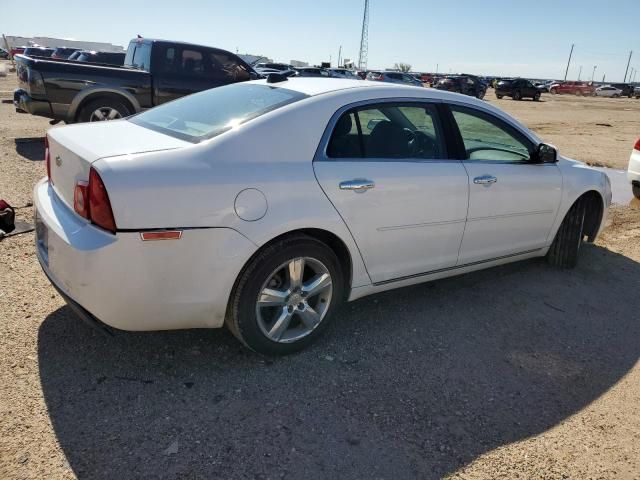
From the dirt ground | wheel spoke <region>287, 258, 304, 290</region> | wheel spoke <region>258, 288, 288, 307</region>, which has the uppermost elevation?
wheel spoke <region>287, 258, 304, 290</region>

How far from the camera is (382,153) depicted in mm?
3373

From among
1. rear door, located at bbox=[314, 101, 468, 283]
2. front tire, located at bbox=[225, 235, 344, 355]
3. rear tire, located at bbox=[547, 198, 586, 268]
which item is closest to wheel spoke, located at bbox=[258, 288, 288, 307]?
front tire, located at bbox=[225, 235, 344, 355]

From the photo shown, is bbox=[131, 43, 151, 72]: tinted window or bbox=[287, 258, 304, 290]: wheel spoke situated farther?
bbox=[131, 43, 151, 72]: tinted window

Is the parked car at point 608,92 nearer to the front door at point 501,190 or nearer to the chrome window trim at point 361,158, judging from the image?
the front door at point 501,190

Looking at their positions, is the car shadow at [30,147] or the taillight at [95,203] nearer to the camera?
the taillight at [95,203]

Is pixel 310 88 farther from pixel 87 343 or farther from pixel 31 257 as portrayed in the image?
pixel 31 257

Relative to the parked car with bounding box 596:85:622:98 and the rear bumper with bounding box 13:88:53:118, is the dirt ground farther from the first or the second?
the parked car with bounding box 596:85:622:98

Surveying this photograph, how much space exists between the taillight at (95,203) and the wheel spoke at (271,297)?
88cm

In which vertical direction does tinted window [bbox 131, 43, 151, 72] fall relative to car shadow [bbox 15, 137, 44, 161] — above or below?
above

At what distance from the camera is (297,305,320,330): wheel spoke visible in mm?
3133

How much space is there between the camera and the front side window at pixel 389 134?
3.19 metres

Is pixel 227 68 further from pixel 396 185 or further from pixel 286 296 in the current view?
pixel 286 296

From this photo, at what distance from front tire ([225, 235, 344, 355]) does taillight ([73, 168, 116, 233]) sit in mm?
741

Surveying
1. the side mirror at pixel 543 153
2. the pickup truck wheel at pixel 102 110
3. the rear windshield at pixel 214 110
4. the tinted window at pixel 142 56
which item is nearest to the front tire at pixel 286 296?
the rear windshield at pixel 214 110
